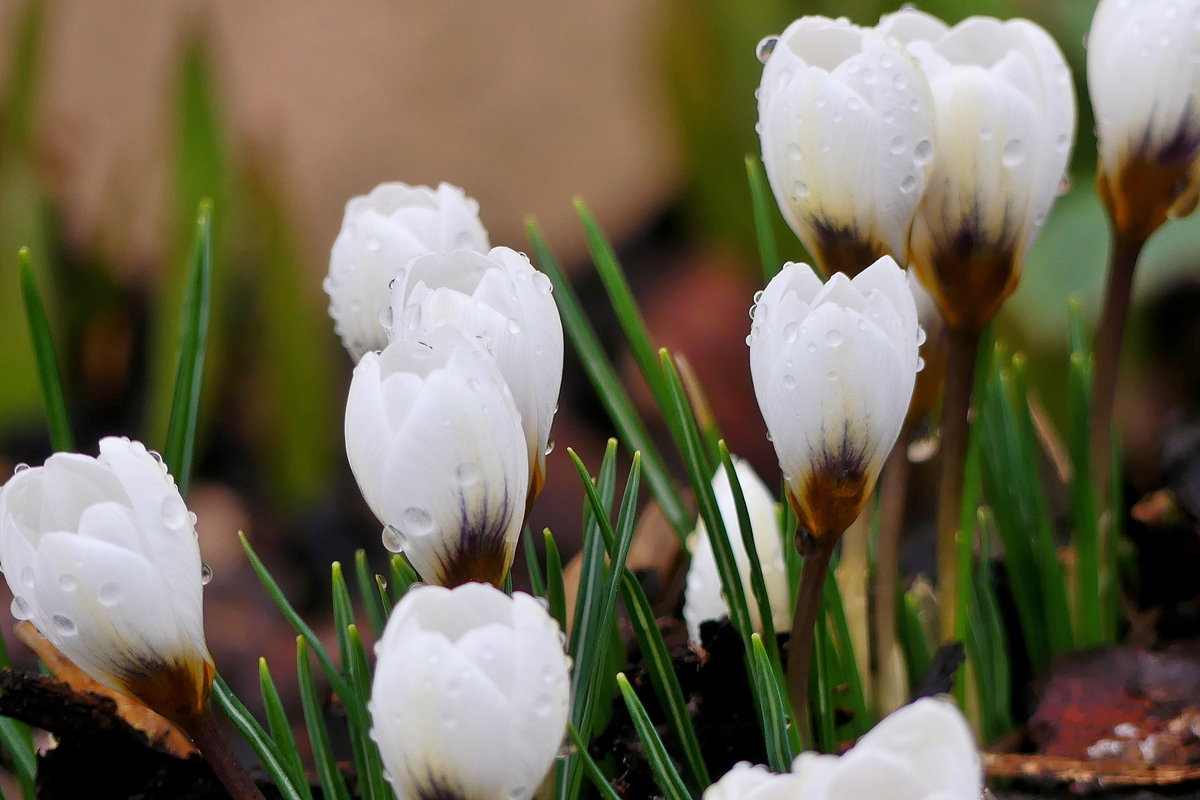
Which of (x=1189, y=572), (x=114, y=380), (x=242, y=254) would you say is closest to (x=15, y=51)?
(x=242, y=254)

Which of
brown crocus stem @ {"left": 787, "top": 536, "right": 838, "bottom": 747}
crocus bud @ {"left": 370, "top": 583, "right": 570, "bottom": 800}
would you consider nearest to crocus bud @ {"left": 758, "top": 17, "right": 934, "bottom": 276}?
brown crocus stem @ {"left": 787, "top": 536, "right": 838, "bottom": 747}

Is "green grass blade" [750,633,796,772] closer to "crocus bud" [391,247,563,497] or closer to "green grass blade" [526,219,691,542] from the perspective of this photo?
"crocus bud" [391,247,563,497]

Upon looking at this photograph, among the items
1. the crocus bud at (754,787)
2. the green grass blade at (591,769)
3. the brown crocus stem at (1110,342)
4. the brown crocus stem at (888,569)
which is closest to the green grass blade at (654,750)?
the green grass blade at (591,769)

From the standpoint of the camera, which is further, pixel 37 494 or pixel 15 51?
pixel 15 51

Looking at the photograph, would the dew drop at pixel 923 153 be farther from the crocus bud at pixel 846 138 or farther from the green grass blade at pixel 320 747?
the green grass blade at pixel 320 747

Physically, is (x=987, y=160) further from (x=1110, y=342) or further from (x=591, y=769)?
(x=591, y=769)

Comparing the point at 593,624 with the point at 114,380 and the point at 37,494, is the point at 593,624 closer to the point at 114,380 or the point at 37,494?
the point at 37,494
